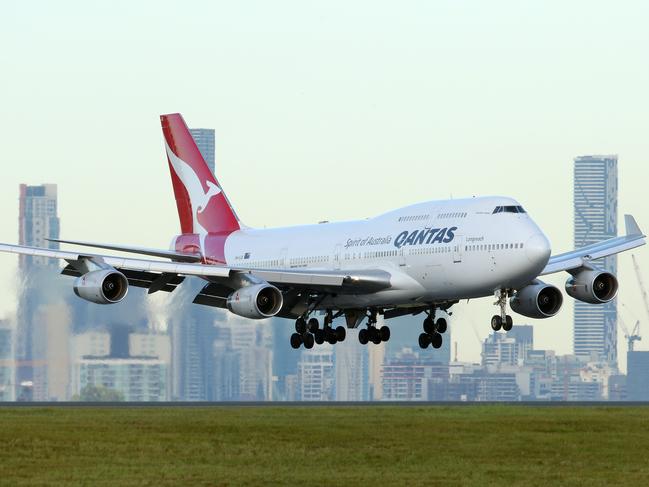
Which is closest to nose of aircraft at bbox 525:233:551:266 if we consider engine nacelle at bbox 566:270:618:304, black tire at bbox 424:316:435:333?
engine nacelle at bbox 566:270:618:304

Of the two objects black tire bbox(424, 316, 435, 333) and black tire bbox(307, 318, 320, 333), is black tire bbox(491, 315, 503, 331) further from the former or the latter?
black tire bbox(307, 318, 320, 333)

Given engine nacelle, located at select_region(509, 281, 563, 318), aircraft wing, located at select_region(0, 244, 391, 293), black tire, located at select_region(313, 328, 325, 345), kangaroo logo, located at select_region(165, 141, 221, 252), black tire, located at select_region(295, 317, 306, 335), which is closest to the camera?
aircraft wing, located at select_region(0, 244, 391, 293)

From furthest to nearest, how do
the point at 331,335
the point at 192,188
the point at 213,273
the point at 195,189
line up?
the point at 192,188 < the point at 195,189 < the point at 331,335 < the point at 213,273

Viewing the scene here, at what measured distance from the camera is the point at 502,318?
257 ft

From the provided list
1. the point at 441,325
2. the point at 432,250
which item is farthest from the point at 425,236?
the point at 441,325

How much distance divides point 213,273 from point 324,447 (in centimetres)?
2907

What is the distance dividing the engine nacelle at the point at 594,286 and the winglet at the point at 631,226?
11.2 ft

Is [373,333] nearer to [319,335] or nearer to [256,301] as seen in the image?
[319,335]

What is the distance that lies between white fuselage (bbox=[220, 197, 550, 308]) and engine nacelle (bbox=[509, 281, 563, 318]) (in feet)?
13.3

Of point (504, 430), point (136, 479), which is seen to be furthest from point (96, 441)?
point (504, 430)

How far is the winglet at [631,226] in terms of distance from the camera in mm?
87938

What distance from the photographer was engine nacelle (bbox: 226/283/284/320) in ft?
268

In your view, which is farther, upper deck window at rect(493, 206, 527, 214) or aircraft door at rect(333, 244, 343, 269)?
aircraft door at rect(333, 244, 343, 269)

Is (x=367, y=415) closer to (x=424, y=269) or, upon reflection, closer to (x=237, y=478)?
(x=424, y=269)
